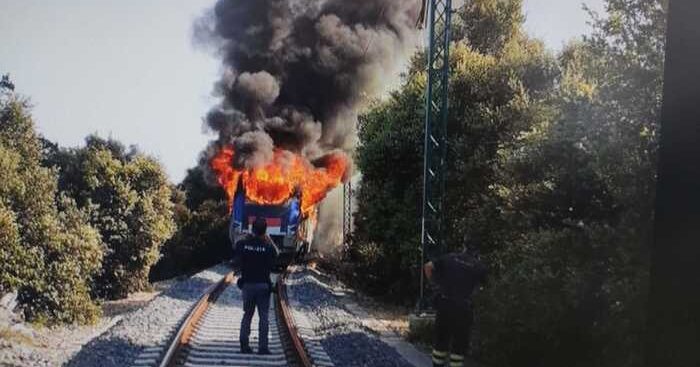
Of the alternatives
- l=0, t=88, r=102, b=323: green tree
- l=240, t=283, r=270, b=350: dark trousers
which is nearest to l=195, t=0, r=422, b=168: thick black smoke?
l=0, t=88, r=102, b=323: green tree

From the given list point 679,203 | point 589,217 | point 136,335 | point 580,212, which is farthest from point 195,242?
point 679,203

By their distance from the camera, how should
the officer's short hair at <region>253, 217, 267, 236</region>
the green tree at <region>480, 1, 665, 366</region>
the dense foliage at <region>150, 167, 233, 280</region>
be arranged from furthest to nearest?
1. the dense foliage at <region>150, 167, 233, 280</region>
2. the officer's short hair at <region>253, 217, 267, 236</region>
3. the green tree at <region>480, 1, 665, 366</region>

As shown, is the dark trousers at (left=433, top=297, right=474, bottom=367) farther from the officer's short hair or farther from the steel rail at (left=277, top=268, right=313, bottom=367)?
the officer's short hair

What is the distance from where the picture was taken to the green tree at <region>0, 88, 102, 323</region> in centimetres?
1532

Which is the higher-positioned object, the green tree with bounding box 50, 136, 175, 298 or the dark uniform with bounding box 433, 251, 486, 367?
the green tree with bounding box 50, 136, 175, 298

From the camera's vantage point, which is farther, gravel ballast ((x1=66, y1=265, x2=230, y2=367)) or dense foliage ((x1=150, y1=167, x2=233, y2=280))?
dense foliage ((x1=150, y1=167, x2=233, y2=280))

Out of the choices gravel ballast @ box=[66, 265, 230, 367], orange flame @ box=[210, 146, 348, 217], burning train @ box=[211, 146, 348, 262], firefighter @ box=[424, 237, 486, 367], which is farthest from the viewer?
orange flame @ box=[210, 146, 348, 217]

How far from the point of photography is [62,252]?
17.7 meters

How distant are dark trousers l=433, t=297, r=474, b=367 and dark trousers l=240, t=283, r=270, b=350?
9.21ft

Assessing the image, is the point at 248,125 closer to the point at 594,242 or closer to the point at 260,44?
the point at 260,44

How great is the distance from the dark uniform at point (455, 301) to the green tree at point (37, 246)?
1047cm

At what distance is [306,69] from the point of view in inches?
1185

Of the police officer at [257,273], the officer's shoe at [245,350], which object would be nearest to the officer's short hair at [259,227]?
the police officer at [257,273]

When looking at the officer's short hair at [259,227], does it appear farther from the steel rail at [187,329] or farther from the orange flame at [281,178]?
the orange flame at [281,178]
